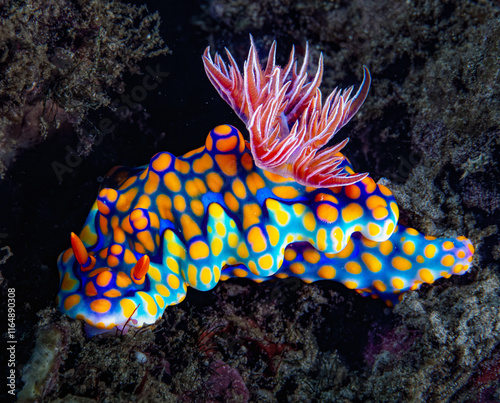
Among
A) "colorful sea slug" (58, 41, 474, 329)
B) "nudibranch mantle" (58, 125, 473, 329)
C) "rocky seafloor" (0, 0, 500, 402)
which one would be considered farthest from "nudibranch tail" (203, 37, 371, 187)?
"rocky seafloor" (0, 0, 500, 402)

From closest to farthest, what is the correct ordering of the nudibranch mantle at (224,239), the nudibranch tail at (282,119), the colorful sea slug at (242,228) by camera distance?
the nudibranch tail at (282,119), the colorful sea slug at (242,228), the nudibranch mantle at (224,239)

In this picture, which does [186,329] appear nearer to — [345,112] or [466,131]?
[345,112]

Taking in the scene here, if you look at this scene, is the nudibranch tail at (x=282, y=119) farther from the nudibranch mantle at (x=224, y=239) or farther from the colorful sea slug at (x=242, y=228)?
the nudibranch mantle at (x=224, y=239)

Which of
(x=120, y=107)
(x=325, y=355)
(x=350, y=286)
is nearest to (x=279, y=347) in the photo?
(x=325, y=355)

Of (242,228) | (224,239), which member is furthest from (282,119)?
(224,239)

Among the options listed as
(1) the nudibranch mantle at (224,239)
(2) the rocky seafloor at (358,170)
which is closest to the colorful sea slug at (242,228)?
(1) the nudibranch mantle at (224,239)

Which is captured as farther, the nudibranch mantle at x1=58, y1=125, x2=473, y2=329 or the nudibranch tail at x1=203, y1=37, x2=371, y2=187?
the nudibranch mantle at x1=58, y1=125, x2=473, y2=329

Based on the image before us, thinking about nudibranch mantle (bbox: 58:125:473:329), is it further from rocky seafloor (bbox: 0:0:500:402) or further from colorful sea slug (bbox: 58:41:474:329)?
rocky seafloor (bbox: 0:0:500:402)
